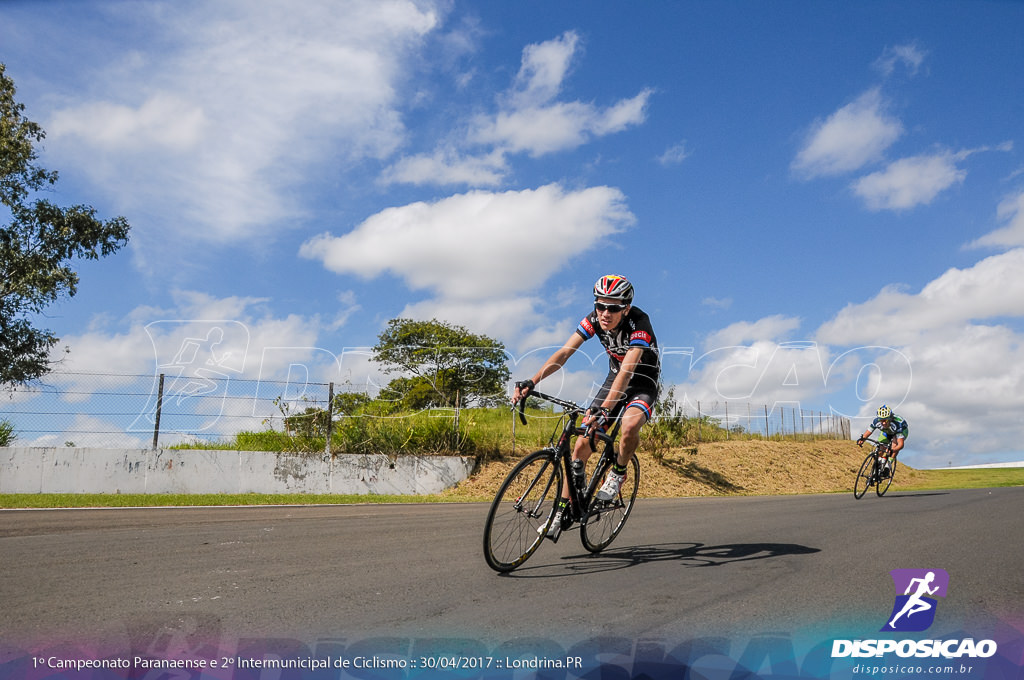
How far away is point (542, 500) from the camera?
5090 millimetres

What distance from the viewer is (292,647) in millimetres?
2963

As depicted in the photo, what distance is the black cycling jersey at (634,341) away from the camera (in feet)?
17.9

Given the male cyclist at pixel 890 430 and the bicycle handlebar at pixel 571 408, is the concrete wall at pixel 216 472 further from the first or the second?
the bicycle handlebar at pixel 571 408

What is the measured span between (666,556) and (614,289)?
7.10 ft

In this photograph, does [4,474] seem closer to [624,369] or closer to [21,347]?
[21,347]

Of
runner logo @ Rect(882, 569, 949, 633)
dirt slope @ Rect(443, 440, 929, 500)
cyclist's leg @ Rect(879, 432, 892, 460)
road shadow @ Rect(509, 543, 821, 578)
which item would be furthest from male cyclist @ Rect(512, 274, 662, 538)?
cyclist's leg @ Rect(879, 432, 892, 460)

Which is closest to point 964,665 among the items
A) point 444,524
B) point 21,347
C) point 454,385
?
point 444,524

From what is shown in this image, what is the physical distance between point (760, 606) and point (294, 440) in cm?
1740

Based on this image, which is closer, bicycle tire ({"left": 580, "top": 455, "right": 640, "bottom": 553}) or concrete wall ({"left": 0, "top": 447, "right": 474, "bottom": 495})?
bicycle tire ({"left": 580, "top": 455, "right": 640, "bottom": 553})

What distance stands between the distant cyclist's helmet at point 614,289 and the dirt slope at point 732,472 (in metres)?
12.8

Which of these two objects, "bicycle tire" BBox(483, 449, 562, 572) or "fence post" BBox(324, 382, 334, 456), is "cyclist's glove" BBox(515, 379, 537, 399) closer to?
"bicycle tire" BBox(483, 449, 562, 572)

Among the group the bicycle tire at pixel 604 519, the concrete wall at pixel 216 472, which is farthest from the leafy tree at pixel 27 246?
the bicycle tire at pixel 604 519

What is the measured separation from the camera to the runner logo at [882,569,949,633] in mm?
3430

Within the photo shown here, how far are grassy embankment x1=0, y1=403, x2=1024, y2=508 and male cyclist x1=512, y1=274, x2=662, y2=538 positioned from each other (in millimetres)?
10594
